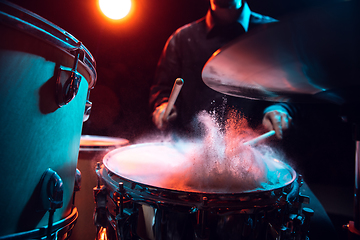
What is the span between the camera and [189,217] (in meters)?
0.42

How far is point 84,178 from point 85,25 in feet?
5.38

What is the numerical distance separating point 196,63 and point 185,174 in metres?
1.18

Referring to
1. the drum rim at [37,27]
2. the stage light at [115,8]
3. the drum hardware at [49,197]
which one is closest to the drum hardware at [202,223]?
the drum hardware at [49,197]

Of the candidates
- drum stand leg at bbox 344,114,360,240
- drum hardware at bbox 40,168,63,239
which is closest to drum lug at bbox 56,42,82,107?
drum hardware at bbox 40,168,63,239

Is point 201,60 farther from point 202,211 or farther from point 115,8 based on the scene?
point 202,211

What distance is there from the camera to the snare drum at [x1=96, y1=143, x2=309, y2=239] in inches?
16.2

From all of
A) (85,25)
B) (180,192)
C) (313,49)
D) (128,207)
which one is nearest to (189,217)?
(180,192)

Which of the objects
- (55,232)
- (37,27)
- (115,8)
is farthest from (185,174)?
(115,8)

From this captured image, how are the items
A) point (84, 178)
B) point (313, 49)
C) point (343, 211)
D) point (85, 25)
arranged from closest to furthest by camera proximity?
point (313, 49) → point (84, 178) → point (343, 211) → point (85, 25)

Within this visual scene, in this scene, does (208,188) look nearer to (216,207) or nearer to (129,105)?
(216,207)

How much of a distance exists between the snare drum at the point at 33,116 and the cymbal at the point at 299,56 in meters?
0.39

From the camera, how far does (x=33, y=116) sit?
0.36 metres

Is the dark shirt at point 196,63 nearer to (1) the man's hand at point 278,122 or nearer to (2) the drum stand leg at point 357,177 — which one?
(1) the man's hand at point 278,122

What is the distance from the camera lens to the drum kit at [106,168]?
0.34 meters
